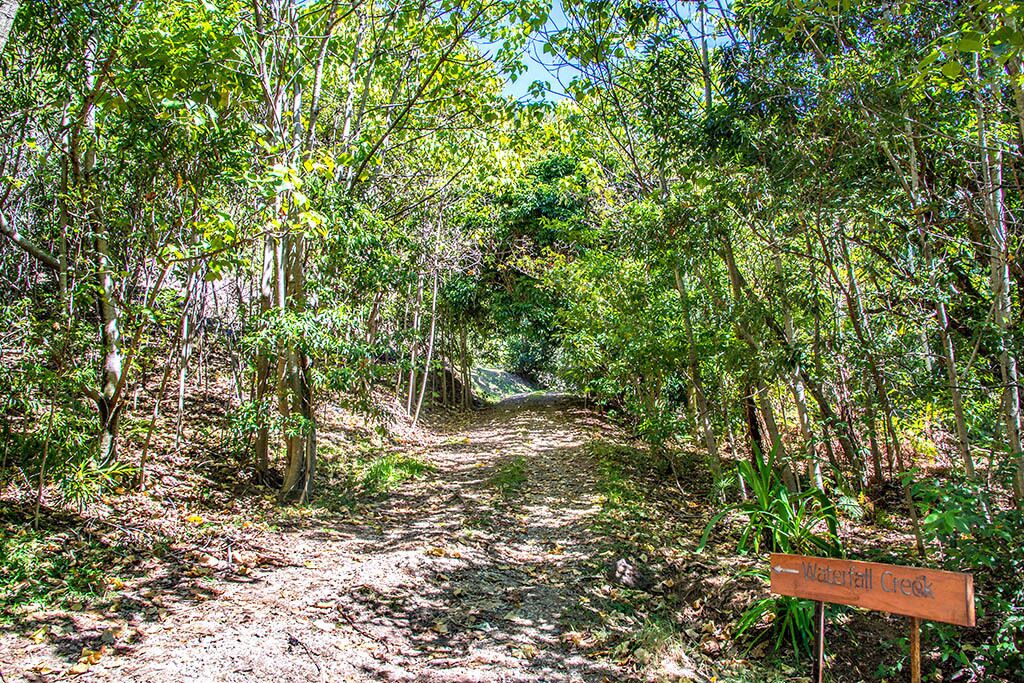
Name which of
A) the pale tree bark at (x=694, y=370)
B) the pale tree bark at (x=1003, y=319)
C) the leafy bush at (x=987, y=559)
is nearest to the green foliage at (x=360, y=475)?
the pale tree bark at (x=694, y=370)

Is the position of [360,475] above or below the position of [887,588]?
below

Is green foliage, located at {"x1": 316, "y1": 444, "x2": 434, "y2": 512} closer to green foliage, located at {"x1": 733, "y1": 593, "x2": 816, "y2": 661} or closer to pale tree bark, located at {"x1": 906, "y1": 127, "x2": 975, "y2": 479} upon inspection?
green foliage, located at {"x1": 733, "y1": 593, "x2": 816, "y2": 661}

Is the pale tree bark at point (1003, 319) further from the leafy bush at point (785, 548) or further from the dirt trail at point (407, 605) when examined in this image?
the dirt trail at point (407, 605)

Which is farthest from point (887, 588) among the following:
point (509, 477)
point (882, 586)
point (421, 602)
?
point (509, 477)

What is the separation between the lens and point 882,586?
2.74 meters

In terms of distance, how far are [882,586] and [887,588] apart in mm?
22

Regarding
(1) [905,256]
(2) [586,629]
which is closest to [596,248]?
(1) [905,256]

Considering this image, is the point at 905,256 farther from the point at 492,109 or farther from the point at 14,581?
the point at 14,581

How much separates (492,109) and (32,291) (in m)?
5.46

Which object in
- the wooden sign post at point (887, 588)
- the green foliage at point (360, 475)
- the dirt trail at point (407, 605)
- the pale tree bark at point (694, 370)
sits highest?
the pale tree bark at point (694, 370)

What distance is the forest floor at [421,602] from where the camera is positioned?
3.41 m

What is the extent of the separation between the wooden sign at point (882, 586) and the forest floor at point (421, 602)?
3.65 ft

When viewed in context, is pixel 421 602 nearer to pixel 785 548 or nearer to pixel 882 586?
pixel 785 548

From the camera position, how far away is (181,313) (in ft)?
→ 19.7
